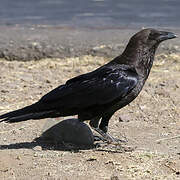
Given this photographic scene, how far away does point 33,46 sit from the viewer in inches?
395

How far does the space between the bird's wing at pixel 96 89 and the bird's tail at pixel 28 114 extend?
10cm

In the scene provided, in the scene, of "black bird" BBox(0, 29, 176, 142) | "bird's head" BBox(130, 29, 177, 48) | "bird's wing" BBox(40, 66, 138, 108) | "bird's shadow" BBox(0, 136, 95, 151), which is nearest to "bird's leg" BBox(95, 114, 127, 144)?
"black bird" BBox(0, 29, 176, 142)

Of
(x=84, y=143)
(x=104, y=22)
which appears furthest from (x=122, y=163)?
(x=104, y=22)

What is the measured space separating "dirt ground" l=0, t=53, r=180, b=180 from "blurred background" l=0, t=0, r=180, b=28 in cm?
240

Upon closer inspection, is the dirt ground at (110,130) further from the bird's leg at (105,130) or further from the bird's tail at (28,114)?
the bird's tail at (28,114)

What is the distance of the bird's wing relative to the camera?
244 inches

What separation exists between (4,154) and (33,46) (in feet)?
13.9

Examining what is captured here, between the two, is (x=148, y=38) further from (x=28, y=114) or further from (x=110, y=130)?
(x=28, y=114)

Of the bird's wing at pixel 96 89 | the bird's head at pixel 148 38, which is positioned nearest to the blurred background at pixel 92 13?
the bird's head at pixel 148 38

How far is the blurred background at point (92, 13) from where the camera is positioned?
12008 mm

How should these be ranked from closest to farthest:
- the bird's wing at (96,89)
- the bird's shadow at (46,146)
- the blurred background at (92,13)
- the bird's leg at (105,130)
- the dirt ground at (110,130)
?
the dirt ground at (110,130) < the bird's wing at (96,89) < the bird's shadow at (46,146) < the bird's leg at (105,130) < the blurred background at (92,13)

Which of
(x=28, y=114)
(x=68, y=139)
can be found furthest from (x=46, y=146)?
(x=28, y=114)

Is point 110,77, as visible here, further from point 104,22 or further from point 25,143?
point 104,22

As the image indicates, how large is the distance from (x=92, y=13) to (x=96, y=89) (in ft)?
21.9
